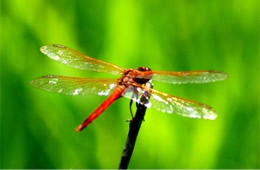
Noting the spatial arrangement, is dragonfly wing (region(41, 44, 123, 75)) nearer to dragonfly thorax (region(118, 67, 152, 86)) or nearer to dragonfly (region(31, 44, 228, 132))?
dragonfly (region(31, 44, 228, 132))

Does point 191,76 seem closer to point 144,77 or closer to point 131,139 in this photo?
point 144,77

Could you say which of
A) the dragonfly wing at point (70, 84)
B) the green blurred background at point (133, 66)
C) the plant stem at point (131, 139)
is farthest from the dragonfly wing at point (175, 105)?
the green blurred background at point (133, 66)

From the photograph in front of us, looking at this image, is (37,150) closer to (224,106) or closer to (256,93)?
(224,106)

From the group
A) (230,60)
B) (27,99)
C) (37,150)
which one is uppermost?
(230,60)

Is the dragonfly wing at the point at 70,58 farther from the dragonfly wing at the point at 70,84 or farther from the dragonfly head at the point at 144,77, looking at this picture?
the dragonfly head at the point at 144,77

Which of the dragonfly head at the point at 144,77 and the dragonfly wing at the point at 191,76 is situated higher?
the dragonfly head at the point at 144,77

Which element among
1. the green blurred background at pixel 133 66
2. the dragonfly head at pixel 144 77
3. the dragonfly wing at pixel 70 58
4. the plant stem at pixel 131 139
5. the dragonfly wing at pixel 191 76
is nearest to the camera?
the plant stem at pixel 131 139

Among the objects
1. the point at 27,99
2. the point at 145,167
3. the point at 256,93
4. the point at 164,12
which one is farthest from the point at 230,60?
the point at 27,99
